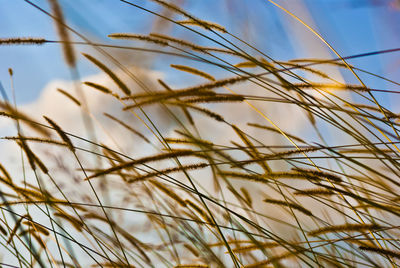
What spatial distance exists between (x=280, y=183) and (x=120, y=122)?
1.42ft

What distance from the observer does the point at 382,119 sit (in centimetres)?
68

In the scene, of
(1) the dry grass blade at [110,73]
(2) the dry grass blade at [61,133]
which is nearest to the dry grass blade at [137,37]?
(1) the dry grass blade at [110,73]

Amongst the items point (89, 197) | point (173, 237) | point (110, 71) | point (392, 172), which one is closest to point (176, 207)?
point (173, 237)

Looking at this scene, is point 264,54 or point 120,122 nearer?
point 264,54

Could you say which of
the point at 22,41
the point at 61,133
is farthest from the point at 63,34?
the point at 61,133

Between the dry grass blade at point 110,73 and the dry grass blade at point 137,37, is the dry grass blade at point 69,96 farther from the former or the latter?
the dry grass blade at point 137,37

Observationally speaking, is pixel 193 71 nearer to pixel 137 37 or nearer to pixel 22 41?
pixel 137 37

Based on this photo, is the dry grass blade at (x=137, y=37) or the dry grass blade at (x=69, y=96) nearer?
the dry grass blade at (x=137, y=37)

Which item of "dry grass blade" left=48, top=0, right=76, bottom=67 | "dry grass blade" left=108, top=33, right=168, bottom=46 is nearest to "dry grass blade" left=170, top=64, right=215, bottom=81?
"dry grass blade" left=108, top=33, right=168, bottom=46

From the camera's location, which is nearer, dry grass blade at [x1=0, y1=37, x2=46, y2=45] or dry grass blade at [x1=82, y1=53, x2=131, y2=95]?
dry grass blade at [x1=0, y1=37, x2=46, y2=45]

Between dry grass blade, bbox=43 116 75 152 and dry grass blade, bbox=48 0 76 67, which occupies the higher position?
dry grass blade, bbox=48 0 76 67

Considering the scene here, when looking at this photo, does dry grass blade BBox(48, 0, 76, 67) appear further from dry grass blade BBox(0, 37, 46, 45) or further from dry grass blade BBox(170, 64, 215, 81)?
dry grass blade BBox(170, 64, 215, 81)

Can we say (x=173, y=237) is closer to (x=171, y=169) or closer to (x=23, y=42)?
(x=171, y=169)

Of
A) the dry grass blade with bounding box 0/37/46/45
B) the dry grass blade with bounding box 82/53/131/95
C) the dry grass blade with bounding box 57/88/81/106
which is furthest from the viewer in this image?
the dry grass blade with bounding box 57/88/81/106
